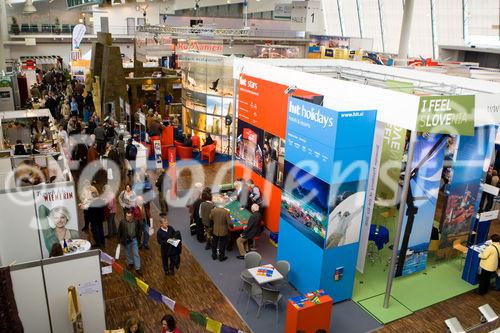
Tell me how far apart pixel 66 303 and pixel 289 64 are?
7.13m

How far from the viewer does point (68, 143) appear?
11.5 m

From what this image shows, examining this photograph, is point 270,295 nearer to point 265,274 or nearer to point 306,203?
point 265,274

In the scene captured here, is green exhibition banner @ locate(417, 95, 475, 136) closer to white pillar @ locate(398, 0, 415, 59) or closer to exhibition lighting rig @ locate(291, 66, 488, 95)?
exhibition lighting rig @ locate(291, 66, 488, 95)

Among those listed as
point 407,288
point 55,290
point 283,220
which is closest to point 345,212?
point 283,220

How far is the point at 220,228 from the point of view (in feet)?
24.3

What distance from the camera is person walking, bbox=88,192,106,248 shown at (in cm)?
756

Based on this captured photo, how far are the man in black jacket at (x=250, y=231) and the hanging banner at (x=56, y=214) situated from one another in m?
2.79

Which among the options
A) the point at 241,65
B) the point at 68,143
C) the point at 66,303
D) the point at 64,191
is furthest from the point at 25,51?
the point at 66,303

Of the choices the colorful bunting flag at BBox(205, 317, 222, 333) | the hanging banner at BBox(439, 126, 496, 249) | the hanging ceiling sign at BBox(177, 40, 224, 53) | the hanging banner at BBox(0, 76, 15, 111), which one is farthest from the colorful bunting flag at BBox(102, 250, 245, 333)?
the hanging ceiling sign at BBox(177, 40, 224, 53)

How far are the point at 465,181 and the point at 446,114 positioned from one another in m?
2.49

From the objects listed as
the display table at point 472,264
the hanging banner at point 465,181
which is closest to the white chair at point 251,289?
the display table at point 472,264

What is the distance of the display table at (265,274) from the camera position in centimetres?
608

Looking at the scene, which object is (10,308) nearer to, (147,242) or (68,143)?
(147,242)

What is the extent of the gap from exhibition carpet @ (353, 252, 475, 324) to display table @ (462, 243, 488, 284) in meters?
0.12
